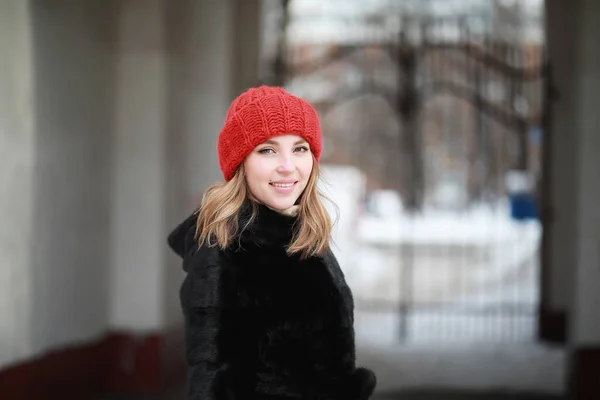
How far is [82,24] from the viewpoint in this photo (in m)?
5.32

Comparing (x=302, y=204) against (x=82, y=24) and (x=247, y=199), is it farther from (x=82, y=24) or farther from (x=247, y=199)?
(x=82, y=24)

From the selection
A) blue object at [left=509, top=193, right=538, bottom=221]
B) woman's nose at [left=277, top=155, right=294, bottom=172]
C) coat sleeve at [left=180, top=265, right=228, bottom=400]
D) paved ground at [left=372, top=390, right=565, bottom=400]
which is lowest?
paved ground at [left=372, top=390, right=565, bottom=400]

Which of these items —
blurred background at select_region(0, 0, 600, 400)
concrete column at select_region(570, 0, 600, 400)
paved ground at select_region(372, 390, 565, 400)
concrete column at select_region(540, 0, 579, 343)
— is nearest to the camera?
blurred background at select_region(0, 0, 600, 400)

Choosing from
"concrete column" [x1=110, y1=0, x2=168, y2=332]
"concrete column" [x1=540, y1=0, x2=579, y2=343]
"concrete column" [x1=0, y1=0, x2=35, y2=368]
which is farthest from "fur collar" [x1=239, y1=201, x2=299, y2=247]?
"concrete column" [x1=540, y1=0, x2=579, y2=343]

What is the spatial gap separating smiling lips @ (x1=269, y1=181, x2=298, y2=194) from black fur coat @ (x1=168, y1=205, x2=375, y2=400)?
7cm

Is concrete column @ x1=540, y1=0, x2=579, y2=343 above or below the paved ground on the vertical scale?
above

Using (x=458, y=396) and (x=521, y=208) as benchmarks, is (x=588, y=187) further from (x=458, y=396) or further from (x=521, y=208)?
(x=521, y=208)

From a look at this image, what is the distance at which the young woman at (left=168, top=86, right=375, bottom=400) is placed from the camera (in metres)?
2.01

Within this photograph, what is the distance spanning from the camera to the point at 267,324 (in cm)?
203

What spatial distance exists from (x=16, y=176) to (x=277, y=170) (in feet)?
8.80

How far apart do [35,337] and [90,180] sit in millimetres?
1281

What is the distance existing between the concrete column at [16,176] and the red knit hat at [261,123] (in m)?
2.37

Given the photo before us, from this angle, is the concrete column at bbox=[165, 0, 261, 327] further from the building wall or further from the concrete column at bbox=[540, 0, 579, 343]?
the concrete column at bbox=[540, 0, 579, 343]

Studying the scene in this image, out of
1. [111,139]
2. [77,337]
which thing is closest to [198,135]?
[111,139]
